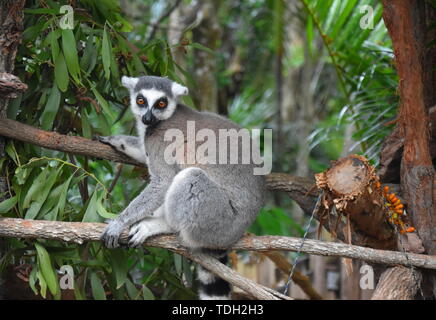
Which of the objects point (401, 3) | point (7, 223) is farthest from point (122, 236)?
point (401, 3)

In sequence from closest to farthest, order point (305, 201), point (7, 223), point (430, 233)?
1. point (7, 223)
2. point (430, 233)
3. point (305, 201)

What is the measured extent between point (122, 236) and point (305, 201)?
1584 millimetres

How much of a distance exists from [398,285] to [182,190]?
154 centimetres

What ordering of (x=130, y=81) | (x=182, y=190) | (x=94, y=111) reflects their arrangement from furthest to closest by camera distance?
(x=94, y=111)
(x=130, y=81)
(x=182, y=190)

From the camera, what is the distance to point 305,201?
4184 millimetres

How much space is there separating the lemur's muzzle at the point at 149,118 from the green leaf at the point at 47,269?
3.97ft

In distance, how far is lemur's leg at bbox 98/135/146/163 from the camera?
13.3 feet

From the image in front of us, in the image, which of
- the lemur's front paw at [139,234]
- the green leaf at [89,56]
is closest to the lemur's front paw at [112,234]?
the lemur's front paw at [139,234]

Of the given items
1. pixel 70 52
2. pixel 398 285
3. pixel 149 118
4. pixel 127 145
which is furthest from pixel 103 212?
pixel 398 285

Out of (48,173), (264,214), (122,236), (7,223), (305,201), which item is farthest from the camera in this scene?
(264,214)

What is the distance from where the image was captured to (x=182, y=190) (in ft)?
11.5

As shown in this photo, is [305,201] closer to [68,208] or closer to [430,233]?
[430,233]

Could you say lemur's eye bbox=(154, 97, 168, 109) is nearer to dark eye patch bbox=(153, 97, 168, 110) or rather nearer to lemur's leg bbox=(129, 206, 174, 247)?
dark eye patch bbox=(153, 97, 168, 110)

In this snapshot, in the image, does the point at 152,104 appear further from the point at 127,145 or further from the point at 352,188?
the point at 352,188
